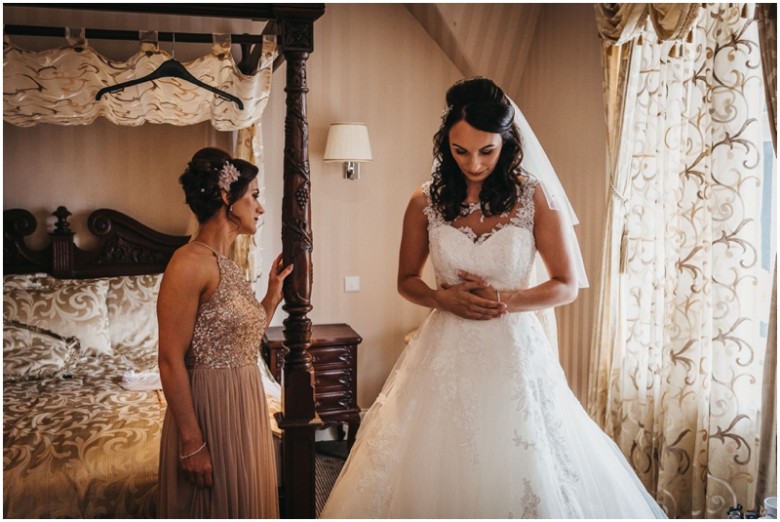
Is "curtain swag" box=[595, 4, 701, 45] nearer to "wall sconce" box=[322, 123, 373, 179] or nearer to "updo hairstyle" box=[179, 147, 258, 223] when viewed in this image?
"wall sconce" box=[322, 123, 373, 179]

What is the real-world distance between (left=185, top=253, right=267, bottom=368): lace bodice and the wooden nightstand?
184 centimetres

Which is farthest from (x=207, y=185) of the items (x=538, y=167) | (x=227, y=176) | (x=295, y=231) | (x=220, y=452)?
(x=538, y=167)

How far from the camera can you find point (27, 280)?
Result: 141 inches

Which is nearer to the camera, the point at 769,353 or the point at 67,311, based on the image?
the point at 769,353

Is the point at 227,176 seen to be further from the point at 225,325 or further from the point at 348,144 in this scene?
the point at 348,144

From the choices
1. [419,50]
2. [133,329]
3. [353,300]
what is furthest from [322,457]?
[419,50]

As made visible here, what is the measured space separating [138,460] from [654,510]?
1.78 m

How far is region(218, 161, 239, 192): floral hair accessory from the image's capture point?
2.04 meters

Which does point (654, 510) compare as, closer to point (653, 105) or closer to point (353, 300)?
point (653, 105)

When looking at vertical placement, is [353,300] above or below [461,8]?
below

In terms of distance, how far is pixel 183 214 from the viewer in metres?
3.99

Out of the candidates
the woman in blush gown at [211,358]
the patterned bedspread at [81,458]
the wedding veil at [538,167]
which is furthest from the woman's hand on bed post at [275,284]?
the wedding veil at [538,167]

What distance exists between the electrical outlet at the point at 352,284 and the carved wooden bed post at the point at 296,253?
201 cm

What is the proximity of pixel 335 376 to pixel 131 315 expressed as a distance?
1.19m
